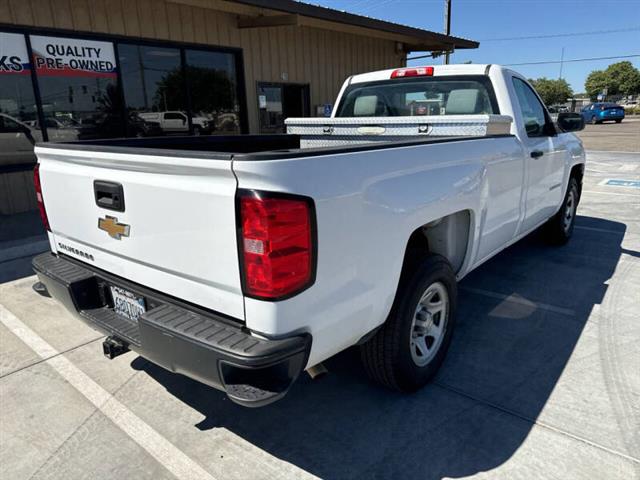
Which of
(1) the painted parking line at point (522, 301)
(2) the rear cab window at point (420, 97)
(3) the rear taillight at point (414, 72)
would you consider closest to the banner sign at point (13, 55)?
(2) the rear cab window at point (420, 97)

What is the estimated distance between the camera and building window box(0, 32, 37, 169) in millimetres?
6832

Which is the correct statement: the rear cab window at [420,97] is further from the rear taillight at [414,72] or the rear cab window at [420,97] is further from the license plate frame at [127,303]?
the license plate frame at [127,303]

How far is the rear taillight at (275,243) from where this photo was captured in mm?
1710

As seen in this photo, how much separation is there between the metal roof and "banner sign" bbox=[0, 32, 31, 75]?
3334 millimetres

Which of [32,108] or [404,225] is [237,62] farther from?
[404,225]

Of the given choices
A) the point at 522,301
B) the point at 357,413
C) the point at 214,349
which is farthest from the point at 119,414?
the point at 522,301

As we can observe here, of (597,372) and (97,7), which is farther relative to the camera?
(97,7)

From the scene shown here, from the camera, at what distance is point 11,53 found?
6828 millimetres

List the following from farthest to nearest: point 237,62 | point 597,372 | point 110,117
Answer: point 237,62
point 110,117
point 597,372

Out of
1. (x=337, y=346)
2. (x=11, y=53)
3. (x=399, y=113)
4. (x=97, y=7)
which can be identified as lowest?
(x=337, y=346)

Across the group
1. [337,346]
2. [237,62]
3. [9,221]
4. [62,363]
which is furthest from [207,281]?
[237,62]

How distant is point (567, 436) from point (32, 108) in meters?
8.11

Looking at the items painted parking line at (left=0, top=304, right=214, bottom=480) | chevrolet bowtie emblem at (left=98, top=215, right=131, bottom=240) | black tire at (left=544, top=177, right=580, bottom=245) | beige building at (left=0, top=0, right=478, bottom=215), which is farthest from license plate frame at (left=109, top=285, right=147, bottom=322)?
beige building at (left=0, top=0, right=478, bottom=215)

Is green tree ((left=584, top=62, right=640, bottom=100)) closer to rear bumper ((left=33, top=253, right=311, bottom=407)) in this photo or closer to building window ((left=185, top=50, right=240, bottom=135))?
building window ((left=185, top=50, right=240, bottom=135))
